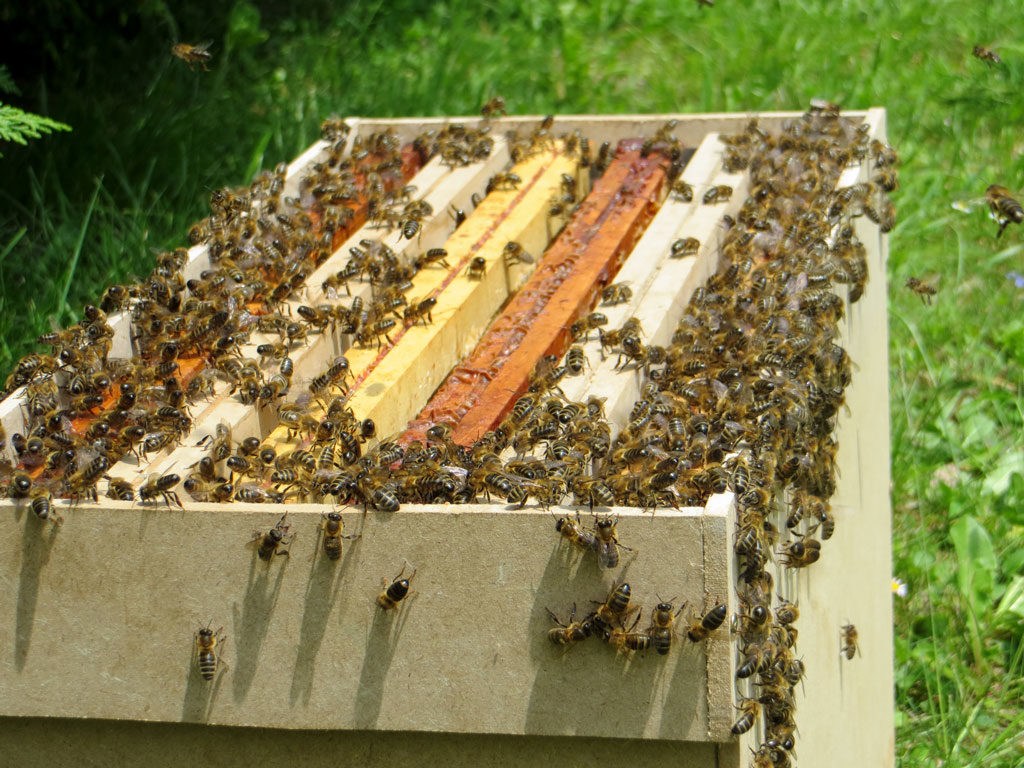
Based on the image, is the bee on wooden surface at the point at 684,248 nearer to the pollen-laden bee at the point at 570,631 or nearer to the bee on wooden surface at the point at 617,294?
the bee on wooden surface at the point at 617,294

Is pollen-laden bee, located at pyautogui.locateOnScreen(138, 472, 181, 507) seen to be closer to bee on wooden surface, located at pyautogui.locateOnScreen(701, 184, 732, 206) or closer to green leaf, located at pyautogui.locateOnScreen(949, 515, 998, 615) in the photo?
bee on wooden surface, located at pyautogui.locateOnScreen(701, 184, 732, 206)

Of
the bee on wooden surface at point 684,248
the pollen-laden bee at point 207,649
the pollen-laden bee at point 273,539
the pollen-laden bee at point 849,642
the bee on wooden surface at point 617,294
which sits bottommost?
the pollen-laden bee at point 207,649

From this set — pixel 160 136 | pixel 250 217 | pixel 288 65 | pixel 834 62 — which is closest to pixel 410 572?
pixel 250 217

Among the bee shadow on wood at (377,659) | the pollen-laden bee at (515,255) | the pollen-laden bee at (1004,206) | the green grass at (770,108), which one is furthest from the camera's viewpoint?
the green grass at (770,108)

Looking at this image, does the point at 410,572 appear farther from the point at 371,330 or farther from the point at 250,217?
the point at 250,217

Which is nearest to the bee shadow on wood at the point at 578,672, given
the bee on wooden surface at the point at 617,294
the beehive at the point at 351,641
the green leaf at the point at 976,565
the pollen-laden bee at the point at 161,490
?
the beehive at the point at 351,641

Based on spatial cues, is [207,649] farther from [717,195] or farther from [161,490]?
[717,195]
